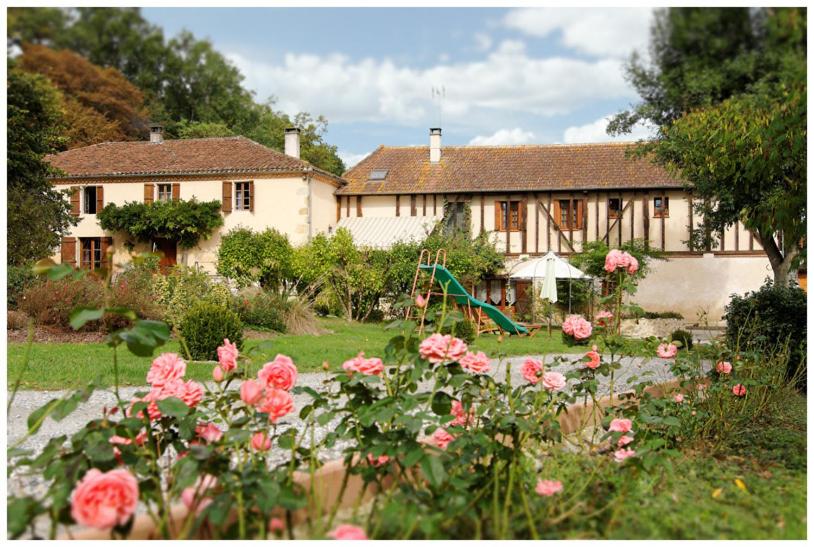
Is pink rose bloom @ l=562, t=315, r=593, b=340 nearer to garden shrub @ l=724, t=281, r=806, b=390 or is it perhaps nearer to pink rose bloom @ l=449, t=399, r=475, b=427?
pink rose bloom @ l=449, t=399, r=475, b=427

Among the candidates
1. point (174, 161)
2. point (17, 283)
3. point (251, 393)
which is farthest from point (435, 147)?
point (251, 393)

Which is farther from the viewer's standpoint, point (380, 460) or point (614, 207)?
point (614, 207)

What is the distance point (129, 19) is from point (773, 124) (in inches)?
129

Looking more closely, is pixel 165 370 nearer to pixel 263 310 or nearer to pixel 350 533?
pixel 350 533

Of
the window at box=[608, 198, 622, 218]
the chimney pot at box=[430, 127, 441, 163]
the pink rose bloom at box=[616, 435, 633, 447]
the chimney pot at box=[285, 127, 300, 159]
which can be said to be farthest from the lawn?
the chimney pot at box=[430, 127, 441, 163]

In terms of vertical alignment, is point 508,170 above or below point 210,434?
above

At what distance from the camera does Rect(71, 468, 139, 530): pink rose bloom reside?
6.68ft

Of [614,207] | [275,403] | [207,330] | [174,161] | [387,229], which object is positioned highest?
[174,161]

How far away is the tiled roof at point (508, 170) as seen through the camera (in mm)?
24203

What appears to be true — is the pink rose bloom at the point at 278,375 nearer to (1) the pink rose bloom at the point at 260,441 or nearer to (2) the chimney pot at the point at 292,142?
(1) the pink rose bloom at the point at 260,441

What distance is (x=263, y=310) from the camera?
1501 cm

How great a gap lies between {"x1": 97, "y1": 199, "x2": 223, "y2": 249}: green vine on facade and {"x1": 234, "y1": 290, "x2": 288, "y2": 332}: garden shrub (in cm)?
967

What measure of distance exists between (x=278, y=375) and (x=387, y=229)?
21348mm

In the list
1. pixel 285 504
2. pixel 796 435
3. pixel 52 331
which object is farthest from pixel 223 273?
pixel 285 504
